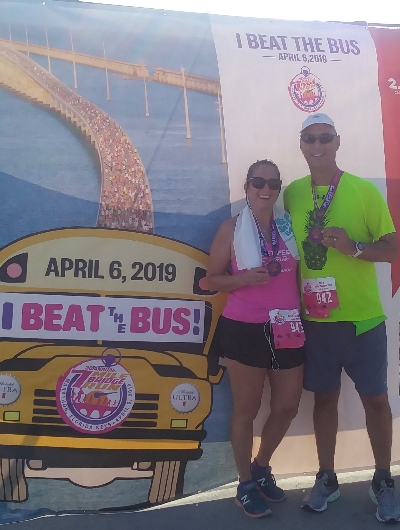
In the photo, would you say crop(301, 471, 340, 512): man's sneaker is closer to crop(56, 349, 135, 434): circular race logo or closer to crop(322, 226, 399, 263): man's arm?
crop(56, 349, 135, 434): circular race logo

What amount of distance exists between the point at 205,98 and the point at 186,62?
25 centimetres

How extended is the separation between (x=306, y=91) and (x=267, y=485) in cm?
245

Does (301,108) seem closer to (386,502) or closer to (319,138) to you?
(319,138)

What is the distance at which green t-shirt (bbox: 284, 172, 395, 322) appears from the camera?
9.55 feet

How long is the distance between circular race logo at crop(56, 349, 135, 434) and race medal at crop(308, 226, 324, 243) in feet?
4.28

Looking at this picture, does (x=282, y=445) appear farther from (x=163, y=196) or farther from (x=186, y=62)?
(x=186, y=62)

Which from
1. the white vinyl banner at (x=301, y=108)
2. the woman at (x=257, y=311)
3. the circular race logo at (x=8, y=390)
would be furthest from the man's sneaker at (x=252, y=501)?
the circular race logo at (x=8, y=390)

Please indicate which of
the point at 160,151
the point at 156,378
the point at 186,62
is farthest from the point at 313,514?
the point at 186,62

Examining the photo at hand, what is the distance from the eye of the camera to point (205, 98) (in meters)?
3.25

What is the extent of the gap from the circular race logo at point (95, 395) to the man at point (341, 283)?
3.58ft

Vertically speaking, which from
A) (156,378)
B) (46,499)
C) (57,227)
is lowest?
(46,499)

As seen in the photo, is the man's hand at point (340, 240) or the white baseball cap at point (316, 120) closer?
the man's hand at point (340, 240)

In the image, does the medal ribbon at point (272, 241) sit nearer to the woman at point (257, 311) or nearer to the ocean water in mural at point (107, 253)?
the woman at point (257, 311)

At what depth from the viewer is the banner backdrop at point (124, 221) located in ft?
9.98
